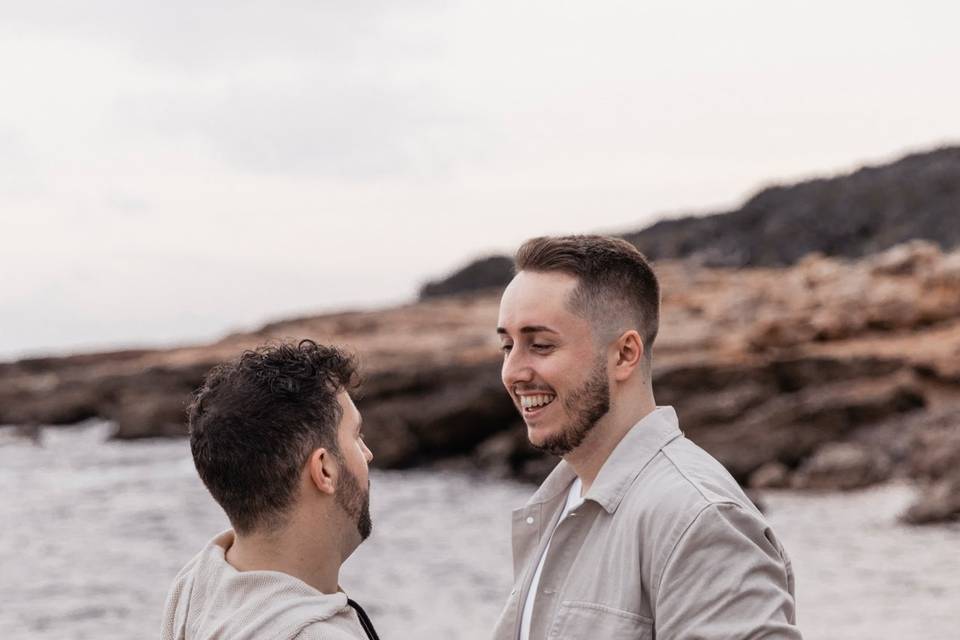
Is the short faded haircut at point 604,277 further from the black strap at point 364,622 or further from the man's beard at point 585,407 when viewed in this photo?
the black strap at point 364,622

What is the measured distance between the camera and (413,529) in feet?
64.8

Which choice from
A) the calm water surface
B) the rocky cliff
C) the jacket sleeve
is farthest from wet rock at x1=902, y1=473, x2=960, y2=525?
the jacket sleeve

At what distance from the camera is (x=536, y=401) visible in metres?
3.01

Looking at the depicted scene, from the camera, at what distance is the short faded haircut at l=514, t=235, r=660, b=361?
9.77 feet

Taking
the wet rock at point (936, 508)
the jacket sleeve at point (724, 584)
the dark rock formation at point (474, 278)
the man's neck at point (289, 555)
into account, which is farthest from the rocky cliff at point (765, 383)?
the dark rock formation at point (474, 278)

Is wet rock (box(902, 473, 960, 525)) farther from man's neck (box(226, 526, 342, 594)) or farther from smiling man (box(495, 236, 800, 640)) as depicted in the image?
man's neck (box(226, 526, 342, 594))

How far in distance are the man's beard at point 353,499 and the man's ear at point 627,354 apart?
30.0 inches

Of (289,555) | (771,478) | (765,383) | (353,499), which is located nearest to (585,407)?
(353,499)

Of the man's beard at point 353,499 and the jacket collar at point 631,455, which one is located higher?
the man's beard at point 353,499

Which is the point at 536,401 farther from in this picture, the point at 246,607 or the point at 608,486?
the point at 246,607

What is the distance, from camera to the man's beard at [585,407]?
297cm

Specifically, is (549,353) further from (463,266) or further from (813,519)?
(463,266)

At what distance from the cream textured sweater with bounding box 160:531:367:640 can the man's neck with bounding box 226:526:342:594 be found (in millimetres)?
38

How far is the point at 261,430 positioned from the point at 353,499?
0.80 feet
